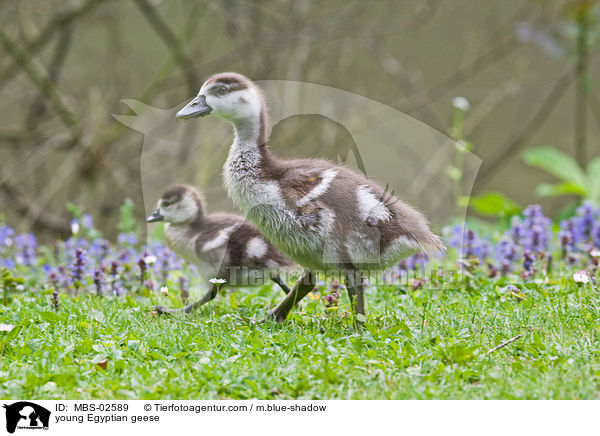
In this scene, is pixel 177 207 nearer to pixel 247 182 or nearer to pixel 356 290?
pixel 247 182

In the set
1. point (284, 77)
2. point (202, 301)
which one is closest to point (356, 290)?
point (202, 301)

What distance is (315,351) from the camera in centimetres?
429

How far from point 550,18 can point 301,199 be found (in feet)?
29.0

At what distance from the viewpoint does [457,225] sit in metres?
7.76

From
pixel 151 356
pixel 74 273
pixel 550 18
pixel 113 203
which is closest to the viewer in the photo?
pixel 151 356

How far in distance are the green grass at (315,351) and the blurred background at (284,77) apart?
11.6 feet

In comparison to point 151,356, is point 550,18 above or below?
above

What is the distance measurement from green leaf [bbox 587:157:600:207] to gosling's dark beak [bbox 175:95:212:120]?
21.1ft

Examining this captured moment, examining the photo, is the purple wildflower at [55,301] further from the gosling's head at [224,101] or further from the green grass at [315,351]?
the gosling's head at [224,101]

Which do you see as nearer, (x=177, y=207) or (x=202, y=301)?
(x=202, y=301)
